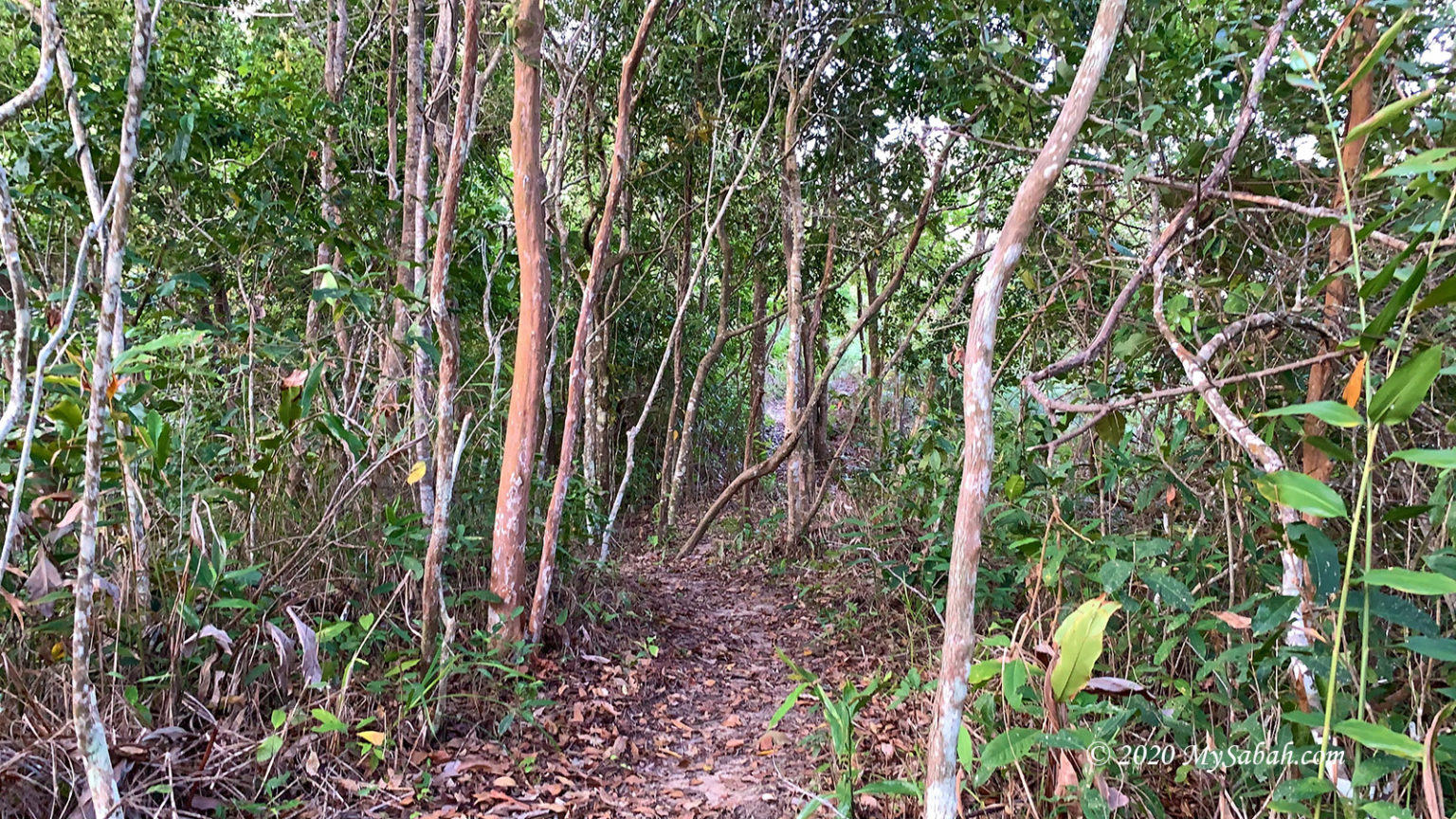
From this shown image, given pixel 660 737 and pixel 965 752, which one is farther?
pixel 660 737

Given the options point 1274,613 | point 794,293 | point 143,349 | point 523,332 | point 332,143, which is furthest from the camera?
point 794,293

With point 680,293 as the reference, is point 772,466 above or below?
below

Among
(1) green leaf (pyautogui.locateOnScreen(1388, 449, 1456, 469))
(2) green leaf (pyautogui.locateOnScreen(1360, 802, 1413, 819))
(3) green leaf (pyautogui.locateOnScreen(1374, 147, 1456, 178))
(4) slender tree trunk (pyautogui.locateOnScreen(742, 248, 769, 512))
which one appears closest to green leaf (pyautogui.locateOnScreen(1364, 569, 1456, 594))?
(1) green leaf (pyautogui.locateOnScreen(1388, 449, 1456, 469))

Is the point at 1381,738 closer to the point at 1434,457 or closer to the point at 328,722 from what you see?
the point at 1434,457

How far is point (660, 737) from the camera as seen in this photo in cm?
334

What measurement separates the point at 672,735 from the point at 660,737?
62mm

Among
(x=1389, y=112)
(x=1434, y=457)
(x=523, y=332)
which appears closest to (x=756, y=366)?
(x=523, y=332)

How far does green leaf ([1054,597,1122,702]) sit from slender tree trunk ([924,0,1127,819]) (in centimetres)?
25

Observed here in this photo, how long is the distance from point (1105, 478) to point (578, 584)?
8.95 ft

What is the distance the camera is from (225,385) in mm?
3523

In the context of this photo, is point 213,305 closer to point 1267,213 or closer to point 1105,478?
point 1105,478

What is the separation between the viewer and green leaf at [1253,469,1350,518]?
4.25 feet

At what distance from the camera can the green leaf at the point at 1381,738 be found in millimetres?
1224

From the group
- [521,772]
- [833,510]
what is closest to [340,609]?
[521,772]
